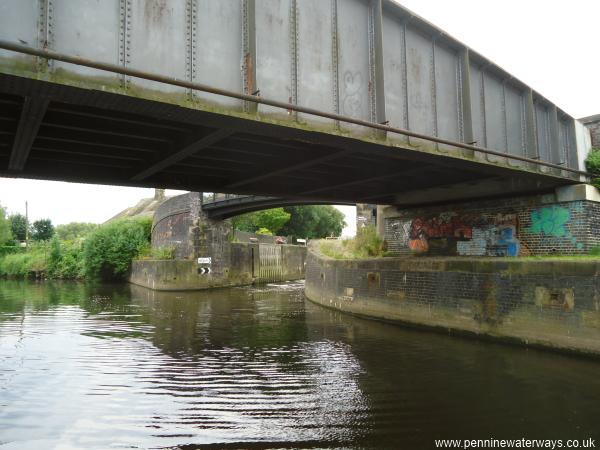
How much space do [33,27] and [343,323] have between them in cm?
1227

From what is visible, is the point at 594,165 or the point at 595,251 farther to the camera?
the point at 594,165

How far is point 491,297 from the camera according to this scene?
11617mm

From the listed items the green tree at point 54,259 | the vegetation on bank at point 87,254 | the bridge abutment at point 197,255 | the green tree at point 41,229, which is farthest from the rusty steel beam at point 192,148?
the green tree at point 41,229

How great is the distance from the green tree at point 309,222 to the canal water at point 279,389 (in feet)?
142

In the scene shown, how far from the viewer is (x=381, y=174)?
12.1 metres

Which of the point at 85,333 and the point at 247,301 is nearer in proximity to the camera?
the point at 85,333

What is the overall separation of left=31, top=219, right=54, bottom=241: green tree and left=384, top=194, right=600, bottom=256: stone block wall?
78893 mm

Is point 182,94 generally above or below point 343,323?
above

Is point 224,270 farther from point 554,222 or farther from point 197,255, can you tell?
point 554,222

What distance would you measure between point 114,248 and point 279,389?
33060mm

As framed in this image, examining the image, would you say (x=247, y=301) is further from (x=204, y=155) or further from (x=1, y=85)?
(x=1, y=85)

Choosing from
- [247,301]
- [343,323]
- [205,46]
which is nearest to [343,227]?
[247,301]

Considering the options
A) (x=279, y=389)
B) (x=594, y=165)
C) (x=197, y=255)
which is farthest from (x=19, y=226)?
(x=594, y=165)

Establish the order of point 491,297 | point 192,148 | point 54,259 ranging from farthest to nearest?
point 54,259, point 491,297, point 192,148
